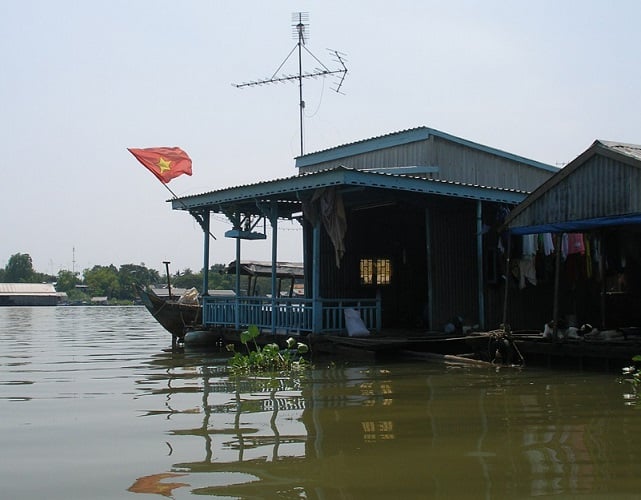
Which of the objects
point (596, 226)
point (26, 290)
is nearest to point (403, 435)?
point (596, 226)

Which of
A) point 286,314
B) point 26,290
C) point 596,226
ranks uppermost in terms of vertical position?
point 596,226

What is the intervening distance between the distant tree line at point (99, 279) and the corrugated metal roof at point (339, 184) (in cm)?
8562

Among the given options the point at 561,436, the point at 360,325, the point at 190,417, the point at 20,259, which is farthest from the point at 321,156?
the point at 20,259

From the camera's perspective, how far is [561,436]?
6891 mm

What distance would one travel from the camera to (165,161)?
17828mm

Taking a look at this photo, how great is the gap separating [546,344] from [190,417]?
6.76 metres

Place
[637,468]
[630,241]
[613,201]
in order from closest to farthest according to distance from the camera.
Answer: [637,468]
[613,201]
[630,241]

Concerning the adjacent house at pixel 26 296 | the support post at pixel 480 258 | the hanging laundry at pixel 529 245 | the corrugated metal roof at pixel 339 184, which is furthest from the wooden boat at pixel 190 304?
the adjacent house at pixel 26 296

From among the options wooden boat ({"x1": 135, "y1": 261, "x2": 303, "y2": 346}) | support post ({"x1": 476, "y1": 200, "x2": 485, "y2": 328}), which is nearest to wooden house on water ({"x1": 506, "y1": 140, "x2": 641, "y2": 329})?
support post ({"x1": 476, "y1": 200, "x2": 485, "y2": 328})

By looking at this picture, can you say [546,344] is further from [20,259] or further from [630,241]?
[20,259]

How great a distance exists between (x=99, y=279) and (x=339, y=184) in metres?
109

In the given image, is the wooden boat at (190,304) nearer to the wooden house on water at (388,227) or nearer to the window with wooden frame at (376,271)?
the wooden house on water at (388,227)

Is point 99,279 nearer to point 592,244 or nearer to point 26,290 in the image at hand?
point 26,290

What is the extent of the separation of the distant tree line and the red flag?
84.5 metres
